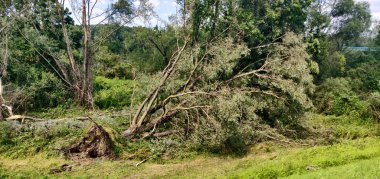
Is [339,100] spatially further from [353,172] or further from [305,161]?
[353,172]

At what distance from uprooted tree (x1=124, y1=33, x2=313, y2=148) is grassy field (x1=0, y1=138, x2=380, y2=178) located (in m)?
1.65

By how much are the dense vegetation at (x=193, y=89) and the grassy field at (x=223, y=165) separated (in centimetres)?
10

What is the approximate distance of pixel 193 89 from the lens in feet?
54.7

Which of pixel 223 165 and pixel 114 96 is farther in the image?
pixel 114 96

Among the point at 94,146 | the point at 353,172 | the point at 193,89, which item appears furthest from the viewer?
the point at 193,89

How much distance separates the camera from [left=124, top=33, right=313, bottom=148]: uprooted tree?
596 inches

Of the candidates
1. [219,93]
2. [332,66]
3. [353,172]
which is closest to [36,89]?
[219,93]

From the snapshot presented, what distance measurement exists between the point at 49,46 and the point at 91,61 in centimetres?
261

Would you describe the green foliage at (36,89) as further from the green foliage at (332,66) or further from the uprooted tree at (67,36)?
the green foliage at (332,66)

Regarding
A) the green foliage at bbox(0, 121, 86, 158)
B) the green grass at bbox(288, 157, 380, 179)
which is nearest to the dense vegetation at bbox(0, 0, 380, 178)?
the green foliage at bbox(0, 121, 86, 158)

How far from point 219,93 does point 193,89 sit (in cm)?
192

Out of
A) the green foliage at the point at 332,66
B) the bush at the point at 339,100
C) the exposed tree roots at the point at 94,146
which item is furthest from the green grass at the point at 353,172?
the green foliage at the point at 332,66

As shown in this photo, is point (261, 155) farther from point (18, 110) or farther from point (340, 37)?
point (340, 37)

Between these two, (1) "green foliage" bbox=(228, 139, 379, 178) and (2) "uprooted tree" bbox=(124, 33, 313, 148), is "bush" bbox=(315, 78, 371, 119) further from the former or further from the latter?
(1) "green foliage" bbox=(228, 139, 379, 178)
